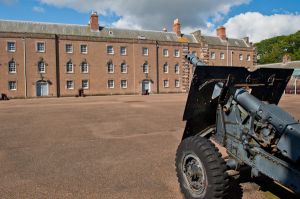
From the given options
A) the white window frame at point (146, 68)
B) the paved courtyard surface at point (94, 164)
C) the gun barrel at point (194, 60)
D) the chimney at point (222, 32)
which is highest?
the chimney at point (222, 32)

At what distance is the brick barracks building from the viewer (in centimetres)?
3809

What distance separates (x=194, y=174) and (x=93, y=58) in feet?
132

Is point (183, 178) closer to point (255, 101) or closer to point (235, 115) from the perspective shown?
point (235, 115)

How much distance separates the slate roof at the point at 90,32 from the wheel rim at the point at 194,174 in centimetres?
4005

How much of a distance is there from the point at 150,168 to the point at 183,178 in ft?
5.41

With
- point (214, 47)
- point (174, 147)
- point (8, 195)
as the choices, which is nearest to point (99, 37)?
point (214, 47)

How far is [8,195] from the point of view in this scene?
14.6ft

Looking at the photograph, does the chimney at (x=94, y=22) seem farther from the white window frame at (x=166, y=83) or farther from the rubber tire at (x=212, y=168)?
the rubber tire at (x=212, y=168)

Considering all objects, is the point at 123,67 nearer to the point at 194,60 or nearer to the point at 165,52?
the point at 165,52

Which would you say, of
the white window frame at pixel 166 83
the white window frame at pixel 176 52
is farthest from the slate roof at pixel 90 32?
the white window frame at pixel 166 83

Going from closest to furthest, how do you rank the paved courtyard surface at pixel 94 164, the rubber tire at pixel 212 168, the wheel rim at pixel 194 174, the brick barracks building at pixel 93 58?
the rubber tire at pixel 212 168 < the wheel rim at pixel 194 174 < the paved courtyard surface at pixel 94 164 < the brick barracks building at pixel 93 58

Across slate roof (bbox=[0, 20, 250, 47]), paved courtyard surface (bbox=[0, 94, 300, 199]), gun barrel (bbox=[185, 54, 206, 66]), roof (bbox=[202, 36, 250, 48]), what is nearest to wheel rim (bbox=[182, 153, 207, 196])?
paved courtyard surface (bbox=[0, 94, 300, 199])

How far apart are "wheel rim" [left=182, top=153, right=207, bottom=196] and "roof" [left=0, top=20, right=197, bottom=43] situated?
40.1 meters

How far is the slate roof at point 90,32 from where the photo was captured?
129 feet
